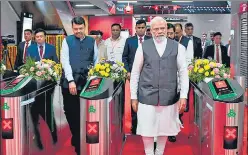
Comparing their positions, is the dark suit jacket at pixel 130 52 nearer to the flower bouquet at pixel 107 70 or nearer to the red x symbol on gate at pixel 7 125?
the flower bouquet at pixel 107 70

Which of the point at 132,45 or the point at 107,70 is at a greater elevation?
the point at 132,45

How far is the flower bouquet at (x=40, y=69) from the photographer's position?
355 cm

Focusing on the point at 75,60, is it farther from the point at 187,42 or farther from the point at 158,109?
the point at 187,42

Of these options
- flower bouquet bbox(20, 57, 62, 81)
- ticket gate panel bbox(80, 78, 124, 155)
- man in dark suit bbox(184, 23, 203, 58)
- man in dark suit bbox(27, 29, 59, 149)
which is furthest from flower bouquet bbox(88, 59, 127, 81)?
man in dark suit bbox(184, 23, 203, 58)

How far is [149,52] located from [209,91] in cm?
58

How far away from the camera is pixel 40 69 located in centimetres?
362

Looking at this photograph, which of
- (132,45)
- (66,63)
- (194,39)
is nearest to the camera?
(66,63)

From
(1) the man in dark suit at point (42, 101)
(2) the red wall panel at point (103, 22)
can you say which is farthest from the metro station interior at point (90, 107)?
(2) the red wall panel at point (103, 22)

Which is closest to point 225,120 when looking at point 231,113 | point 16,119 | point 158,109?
point 231,113

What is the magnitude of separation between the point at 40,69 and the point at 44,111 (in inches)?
15.4

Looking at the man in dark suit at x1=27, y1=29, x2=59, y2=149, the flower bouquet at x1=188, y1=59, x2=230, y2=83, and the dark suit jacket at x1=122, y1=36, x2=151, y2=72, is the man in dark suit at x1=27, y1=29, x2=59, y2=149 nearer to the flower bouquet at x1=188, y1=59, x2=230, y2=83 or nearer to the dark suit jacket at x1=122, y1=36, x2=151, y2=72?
the dark suit jacket at x1=122, y1=36, x2=151, y2=72

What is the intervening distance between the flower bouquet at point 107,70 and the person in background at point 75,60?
0.10 metres

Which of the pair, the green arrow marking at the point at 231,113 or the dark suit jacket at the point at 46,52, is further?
the dark suit jacket at the point at 46,52

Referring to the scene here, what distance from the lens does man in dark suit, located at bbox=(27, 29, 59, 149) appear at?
337 centimetres
